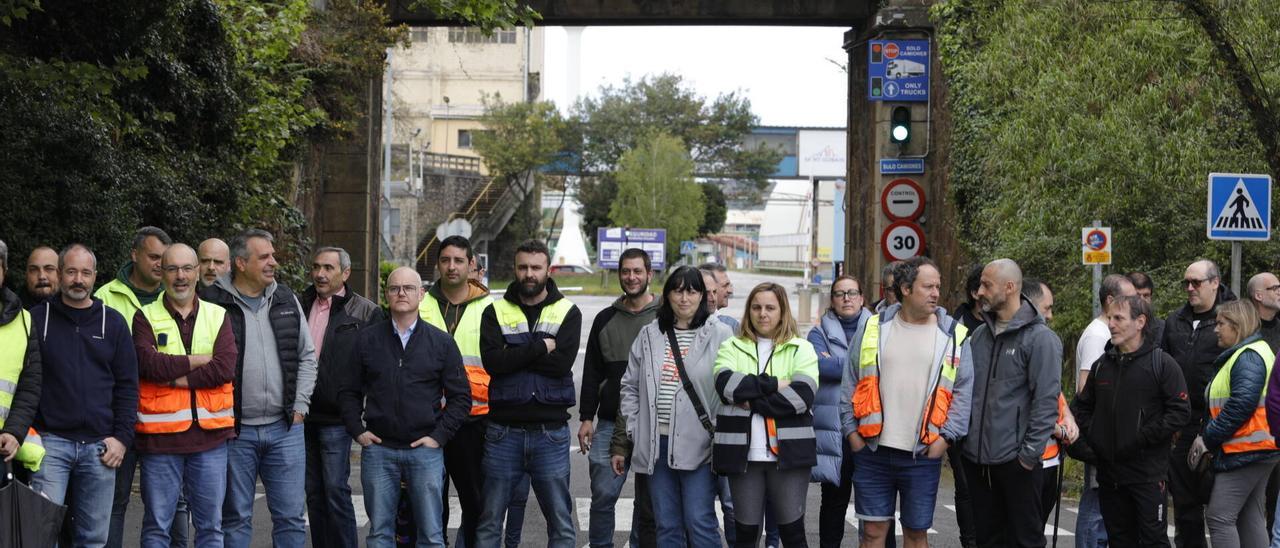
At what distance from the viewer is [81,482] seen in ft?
23.7

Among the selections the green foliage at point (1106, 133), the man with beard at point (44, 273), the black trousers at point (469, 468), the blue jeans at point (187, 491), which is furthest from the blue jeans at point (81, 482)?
the green foliage at point (1106, 133)

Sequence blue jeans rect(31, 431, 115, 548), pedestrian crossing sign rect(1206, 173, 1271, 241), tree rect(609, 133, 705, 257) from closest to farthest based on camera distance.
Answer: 1. blue jeans rect(31, 431, 115, 548)
2. pedestrian crossing sign rect(1206, 173, 1271, 241)
3. tree rect(609, 133, 705, 257)

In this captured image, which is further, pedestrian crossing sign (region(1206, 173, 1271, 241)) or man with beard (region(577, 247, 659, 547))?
pedestrian crossing sign (region(1206, 173, 1271, 241))

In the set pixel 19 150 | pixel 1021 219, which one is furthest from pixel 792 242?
pixel 19 150

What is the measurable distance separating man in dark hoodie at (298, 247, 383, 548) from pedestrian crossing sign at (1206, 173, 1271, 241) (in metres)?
7.33

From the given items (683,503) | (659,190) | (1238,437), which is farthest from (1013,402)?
(659,190)

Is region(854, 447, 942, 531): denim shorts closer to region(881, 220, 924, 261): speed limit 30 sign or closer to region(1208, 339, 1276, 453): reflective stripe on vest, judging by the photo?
region(1208, 339, 1276, 453): reflective stripe on vest

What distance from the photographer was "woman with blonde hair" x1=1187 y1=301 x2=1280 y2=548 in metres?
8.06

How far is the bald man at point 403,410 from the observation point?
300 inches

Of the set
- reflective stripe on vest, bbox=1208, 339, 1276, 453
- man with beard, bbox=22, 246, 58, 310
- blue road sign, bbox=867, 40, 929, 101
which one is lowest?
reflective stripe on vest, bbox=1208, 339, 1276, 453

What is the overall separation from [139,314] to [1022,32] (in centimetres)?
1312

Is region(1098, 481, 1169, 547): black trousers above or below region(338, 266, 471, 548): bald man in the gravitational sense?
below

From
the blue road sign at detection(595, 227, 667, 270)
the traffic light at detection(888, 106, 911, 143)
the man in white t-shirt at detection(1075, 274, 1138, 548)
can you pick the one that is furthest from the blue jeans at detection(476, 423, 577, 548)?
the blue road sign at detection(595, 227, 667, 270)

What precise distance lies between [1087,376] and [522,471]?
3350 millimetres
